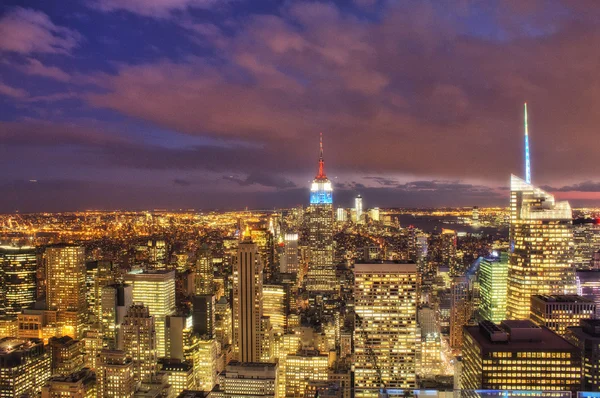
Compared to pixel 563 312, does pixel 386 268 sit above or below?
above

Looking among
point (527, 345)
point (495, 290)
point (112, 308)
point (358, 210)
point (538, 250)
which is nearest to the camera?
point (527, 345)

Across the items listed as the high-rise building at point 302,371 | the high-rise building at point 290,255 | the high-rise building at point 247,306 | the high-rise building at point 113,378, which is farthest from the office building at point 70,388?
the high-rise building at point 290,255

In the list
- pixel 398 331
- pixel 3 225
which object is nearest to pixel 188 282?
pixel 3 225

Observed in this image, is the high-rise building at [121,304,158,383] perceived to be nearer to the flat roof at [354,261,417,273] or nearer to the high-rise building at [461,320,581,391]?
the flat roof at [354,261,417,273]

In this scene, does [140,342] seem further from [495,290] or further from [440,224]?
[440,224]

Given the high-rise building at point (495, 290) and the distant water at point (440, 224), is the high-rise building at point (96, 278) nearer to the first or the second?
the high-rise building at point (495, 290)

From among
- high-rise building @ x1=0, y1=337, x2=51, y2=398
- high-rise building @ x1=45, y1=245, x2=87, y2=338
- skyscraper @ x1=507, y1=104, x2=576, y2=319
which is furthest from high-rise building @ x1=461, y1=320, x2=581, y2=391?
high-rise building @ x1=45, y1=245, x2=87, y2=338

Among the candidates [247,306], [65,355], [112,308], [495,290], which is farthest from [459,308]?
[65,355]

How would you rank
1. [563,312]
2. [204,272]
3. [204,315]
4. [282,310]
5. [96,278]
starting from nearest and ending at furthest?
[563,312], [204,315], [282,310], [96,278], [204,272]
